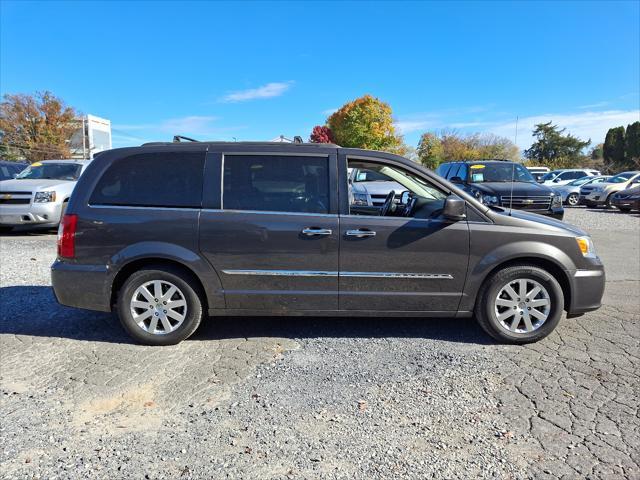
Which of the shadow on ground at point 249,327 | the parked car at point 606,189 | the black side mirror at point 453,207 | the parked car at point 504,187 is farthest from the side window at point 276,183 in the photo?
the parked car at point 606,189

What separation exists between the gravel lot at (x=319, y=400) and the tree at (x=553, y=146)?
65.0 meters

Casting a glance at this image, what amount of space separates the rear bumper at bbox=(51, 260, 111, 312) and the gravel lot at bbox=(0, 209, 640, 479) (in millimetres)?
405

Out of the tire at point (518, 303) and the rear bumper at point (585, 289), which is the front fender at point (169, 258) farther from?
the rear bumper at point (585, 289)

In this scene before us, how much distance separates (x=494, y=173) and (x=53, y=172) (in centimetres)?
1124

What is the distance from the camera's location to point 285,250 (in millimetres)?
4109

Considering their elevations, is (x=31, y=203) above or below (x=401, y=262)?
above

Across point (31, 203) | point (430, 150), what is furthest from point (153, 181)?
point (430, 150)

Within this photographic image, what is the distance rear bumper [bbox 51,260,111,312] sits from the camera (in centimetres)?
421

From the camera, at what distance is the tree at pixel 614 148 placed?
53.2 metres

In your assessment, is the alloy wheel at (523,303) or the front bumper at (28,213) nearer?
the alloy wheel at (523,303)

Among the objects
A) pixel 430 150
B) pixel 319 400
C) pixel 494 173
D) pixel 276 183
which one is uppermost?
pixel 430 150

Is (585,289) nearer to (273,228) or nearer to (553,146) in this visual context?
(273,228)

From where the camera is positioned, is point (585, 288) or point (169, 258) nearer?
point (169, 258)

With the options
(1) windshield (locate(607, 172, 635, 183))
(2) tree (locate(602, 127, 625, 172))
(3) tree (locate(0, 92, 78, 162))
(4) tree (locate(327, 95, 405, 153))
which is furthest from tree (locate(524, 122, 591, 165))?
(3) tree (locate(0, 92, 78, 162))
